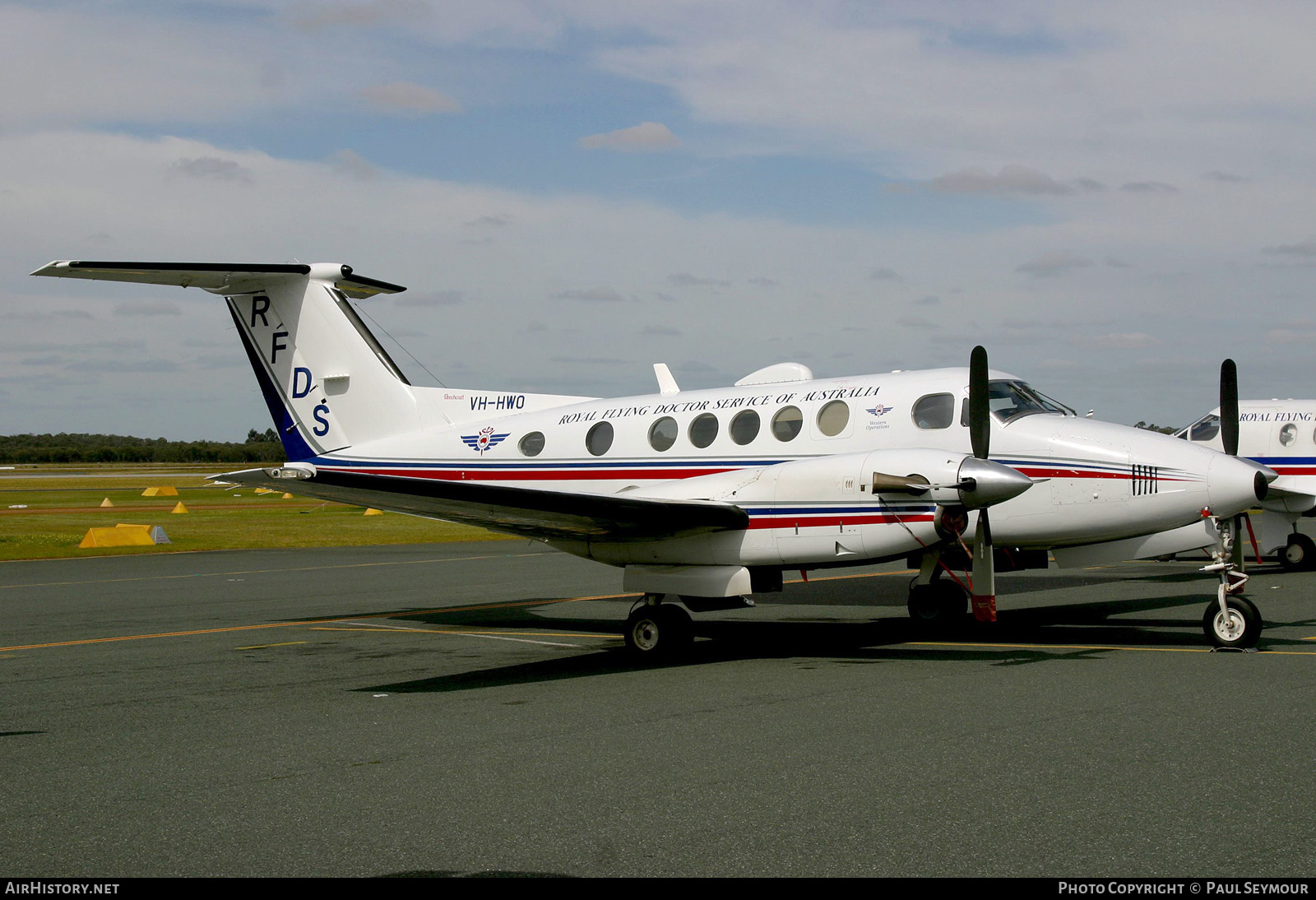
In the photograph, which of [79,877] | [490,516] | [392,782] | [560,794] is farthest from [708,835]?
[490,516]

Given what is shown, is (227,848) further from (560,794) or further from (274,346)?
(274,346)

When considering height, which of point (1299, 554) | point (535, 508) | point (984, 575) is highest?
point (535, 508)

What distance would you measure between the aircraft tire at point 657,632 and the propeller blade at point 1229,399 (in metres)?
6.09

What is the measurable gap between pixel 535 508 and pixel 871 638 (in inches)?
171

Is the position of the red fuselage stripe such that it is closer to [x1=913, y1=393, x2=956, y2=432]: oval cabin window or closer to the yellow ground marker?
[x1=913, y1=393, x2=956, y2=432]: oval cabin window

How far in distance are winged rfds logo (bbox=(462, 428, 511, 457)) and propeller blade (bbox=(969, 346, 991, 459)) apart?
21.4ft

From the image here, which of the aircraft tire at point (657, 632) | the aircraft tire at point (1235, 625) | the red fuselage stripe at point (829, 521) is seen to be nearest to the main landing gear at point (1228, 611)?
the aircraft tire at point (1235, 625)

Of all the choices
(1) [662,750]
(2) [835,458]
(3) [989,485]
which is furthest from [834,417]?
(1) [662,750]

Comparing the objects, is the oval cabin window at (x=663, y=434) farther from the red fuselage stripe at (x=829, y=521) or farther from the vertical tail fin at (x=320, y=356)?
the vertical tail fin at (x=320, y=356)

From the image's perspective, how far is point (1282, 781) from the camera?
5883 mm

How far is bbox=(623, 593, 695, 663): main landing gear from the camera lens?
1170 centimetres

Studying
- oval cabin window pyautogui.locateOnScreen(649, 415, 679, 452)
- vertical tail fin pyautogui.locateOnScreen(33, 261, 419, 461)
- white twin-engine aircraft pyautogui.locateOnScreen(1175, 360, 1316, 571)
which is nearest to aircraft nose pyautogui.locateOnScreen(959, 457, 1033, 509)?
oval cabin window pyautogui.locateOnScreen(649, 415, 679, 452)

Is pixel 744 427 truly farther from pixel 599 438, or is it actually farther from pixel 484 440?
pixel 484 440

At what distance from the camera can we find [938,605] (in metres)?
13.6
